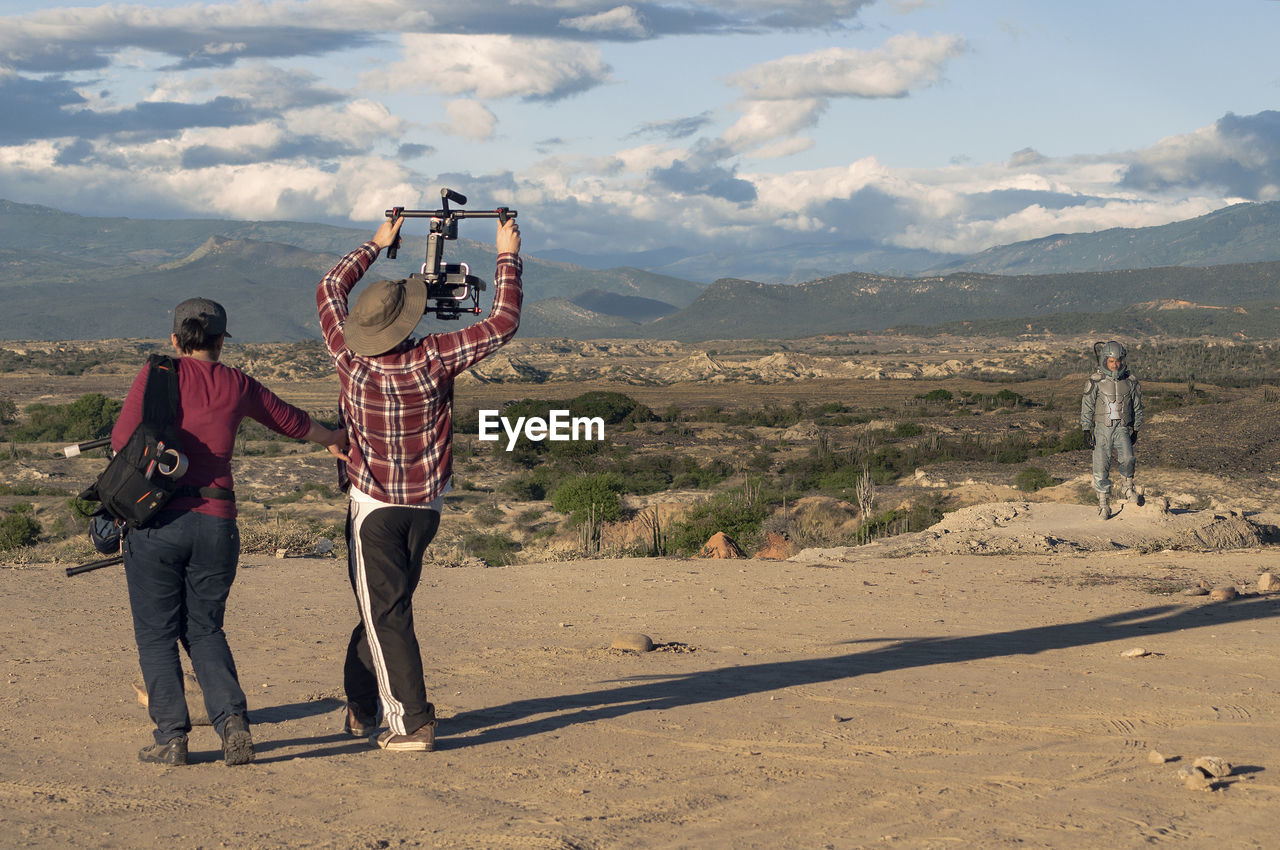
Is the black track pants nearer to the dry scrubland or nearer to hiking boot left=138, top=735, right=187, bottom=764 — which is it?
the dry scrubland

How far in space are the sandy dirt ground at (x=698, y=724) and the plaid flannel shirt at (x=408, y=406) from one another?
1228 millimetres

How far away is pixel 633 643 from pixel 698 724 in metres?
2.15

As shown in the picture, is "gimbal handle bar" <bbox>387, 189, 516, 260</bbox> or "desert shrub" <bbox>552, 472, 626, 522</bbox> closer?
"gimbal handle bar" <bbox>387, 189, 516, 260</bbox>

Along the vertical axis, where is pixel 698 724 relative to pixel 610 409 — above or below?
above

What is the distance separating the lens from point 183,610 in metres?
5.26

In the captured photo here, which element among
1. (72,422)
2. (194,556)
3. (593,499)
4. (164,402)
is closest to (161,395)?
(164,402)

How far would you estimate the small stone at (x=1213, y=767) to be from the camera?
495 centimetres

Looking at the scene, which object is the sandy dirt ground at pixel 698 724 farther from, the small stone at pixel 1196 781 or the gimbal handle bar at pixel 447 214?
the gimbal handle bar at pixel 447 214

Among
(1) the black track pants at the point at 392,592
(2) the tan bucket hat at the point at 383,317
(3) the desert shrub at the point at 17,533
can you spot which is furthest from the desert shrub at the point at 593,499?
(2) the tan bucket hat at the point at 383,317

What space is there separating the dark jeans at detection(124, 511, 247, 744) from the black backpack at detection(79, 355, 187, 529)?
0.56ft

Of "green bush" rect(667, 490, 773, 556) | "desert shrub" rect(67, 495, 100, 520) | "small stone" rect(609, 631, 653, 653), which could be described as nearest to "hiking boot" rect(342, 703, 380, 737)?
"small stone" rect(609, 631, 653, 653)

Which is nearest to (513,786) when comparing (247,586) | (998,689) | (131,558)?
(131,558)

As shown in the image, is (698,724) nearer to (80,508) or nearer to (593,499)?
(593,499)

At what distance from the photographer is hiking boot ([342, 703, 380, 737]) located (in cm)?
571
